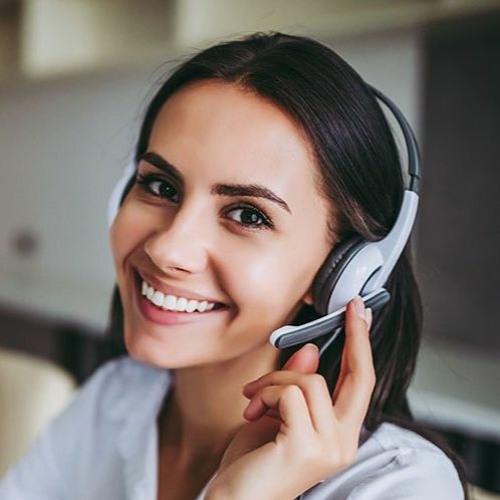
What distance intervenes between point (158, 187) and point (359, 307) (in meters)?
0.28

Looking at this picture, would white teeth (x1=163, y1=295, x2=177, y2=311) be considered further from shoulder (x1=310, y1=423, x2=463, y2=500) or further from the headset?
shoulder (x1=310, y1=423, x2=463, y2=500)

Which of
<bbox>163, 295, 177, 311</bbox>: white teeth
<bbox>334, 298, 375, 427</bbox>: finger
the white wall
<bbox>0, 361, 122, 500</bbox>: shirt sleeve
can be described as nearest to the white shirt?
<bbox>0, 361, 122, 500</bbox>: shirt sleeve

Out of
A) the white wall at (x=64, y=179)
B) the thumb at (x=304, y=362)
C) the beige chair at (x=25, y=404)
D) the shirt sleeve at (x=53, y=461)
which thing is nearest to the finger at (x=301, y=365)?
the thumb at (x=304, y=362)

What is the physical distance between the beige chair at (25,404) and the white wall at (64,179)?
0.83 metres

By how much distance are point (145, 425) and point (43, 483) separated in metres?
0.21

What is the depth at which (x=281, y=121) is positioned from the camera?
747 mm

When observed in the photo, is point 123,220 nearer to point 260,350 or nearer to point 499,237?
point 260,350

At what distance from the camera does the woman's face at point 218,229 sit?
74 centimetres

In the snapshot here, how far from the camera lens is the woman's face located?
74 centimetres

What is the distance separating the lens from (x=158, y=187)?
0.82 m

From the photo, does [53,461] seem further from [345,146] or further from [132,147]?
[345,146]

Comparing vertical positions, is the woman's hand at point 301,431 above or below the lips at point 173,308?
below

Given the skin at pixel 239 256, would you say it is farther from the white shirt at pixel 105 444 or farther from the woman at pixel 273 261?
the white shirt at pixel 105 444

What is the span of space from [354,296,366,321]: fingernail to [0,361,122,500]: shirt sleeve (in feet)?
1.84
